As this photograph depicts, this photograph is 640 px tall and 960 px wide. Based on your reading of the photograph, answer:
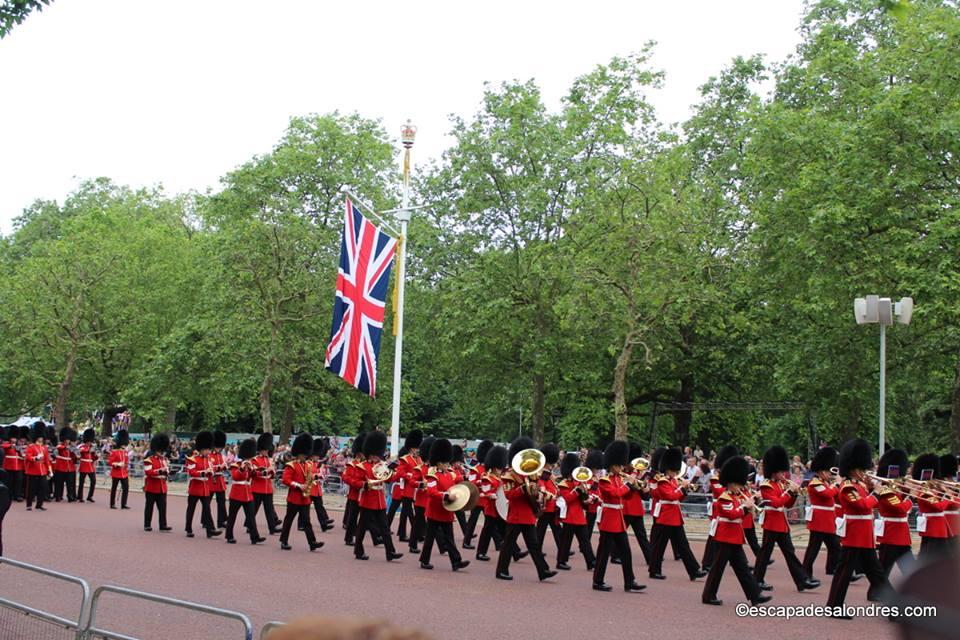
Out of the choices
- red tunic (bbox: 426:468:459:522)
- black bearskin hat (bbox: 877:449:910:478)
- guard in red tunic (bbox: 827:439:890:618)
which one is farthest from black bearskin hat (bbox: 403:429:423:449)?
guard in red tunic (bbox: 827:439:890:618)

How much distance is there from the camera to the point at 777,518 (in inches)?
523

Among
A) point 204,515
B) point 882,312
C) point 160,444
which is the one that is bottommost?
point 204,515

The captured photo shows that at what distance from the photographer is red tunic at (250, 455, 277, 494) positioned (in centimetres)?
1775

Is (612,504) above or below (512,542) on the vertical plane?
above

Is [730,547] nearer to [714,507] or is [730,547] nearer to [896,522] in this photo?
[714,507]

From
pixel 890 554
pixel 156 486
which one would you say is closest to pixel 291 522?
pixel 156 486

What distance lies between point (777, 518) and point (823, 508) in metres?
0.62

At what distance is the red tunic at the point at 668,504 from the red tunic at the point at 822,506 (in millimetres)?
1746

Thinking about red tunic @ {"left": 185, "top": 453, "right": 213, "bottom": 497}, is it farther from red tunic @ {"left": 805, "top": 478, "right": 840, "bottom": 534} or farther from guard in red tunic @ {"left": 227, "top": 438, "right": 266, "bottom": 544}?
red tunic @ {"left": 805, "top": 478, "right": 840, "bottom": 534}

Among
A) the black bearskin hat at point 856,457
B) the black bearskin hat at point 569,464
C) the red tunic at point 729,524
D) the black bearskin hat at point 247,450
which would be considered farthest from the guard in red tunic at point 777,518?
the black bearskin hat at point 247,450

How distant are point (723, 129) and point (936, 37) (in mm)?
10620

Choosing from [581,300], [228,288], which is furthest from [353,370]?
[228,288]

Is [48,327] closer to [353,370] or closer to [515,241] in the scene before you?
[515,241]

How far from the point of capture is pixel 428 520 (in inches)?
568
